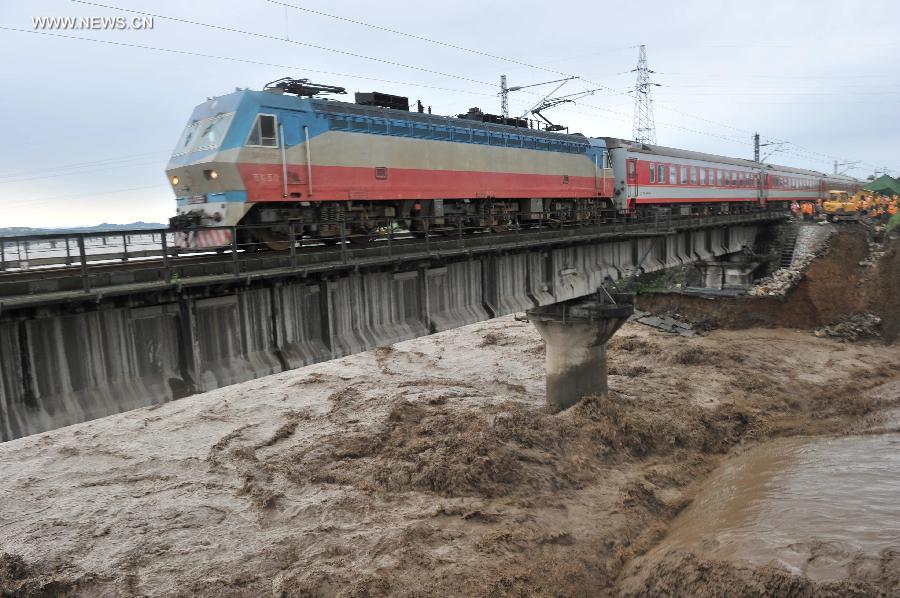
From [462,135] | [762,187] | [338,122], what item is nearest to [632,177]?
[462,135]

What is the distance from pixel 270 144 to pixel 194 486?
368 inches

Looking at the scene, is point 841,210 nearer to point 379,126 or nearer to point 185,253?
point 379,126

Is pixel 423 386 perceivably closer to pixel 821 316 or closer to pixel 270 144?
pixel 270 144

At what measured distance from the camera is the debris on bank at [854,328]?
96.0 feet

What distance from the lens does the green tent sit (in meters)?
67.1

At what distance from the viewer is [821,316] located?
31.4 metres

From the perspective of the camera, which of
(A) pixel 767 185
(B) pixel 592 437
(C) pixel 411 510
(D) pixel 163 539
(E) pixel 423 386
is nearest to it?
(D) pixel 163 539

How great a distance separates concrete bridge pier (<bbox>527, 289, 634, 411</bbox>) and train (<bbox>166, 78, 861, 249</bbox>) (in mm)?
3810

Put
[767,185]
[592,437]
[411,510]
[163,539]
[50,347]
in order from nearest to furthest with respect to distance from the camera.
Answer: [50,347] → [163,539] → [411,510] → [592,437] → [767,185]

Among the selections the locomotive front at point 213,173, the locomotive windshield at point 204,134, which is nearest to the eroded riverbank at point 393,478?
the locomotive front at point 213,173

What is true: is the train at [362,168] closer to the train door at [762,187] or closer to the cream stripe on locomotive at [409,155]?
the cream stripe on locomotive at [409,155]

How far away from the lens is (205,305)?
33.7ft

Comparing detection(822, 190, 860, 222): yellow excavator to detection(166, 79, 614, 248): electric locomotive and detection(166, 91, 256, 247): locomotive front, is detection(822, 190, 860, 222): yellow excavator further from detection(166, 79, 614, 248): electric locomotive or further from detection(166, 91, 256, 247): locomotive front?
detection(166, 91, 256, 247): locomotive front

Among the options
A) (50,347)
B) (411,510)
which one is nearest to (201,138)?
(50,347)
